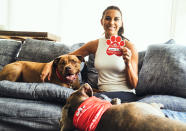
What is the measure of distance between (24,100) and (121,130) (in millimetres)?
1082

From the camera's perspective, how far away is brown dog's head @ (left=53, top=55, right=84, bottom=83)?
1951mm

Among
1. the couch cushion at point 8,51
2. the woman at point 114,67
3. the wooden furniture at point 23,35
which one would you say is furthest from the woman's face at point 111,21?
the wooden furniture at point 23,35

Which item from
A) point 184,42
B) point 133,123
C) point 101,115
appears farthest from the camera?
point 184,42

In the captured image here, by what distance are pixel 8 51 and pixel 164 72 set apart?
6.48 ft

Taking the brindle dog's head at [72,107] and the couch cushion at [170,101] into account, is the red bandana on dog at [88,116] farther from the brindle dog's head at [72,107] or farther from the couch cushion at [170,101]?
the couch cushion at [170,101]

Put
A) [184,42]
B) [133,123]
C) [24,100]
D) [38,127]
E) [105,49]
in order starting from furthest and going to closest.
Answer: [184,42] → [105,49] → [24,100] → [38,127] → [133,123]

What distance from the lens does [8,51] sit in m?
2.47

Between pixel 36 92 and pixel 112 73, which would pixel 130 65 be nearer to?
pixel 112 73

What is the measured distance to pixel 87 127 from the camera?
2.75 ft

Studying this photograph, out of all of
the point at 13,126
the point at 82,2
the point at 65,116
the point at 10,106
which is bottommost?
the point at 13,126

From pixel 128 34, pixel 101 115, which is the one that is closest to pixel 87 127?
pixel 101 115

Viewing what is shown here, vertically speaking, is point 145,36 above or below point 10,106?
above

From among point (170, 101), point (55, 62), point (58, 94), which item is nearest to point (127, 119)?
point (170, 101)

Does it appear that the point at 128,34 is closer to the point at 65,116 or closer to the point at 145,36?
the point at 145,36
